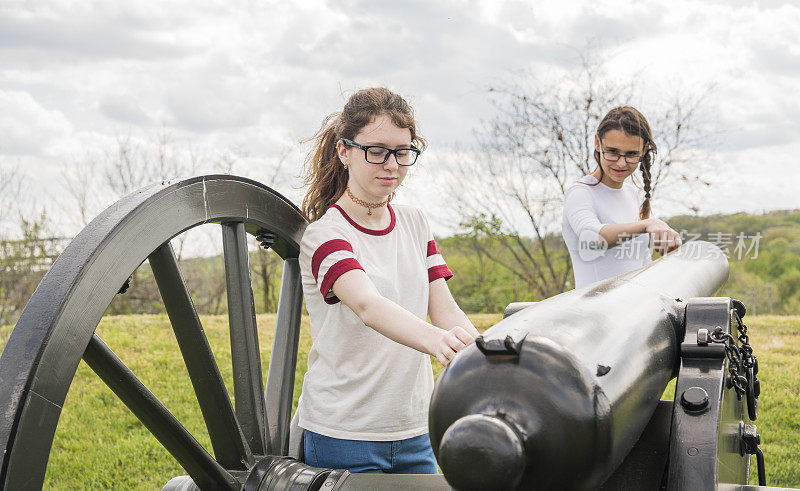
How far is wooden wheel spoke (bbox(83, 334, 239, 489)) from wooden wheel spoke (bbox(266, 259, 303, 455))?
1.30 feet

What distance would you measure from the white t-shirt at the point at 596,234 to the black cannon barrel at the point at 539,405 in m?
1.80

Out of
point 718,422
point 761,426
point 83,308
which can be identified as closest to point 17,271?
point 761,426

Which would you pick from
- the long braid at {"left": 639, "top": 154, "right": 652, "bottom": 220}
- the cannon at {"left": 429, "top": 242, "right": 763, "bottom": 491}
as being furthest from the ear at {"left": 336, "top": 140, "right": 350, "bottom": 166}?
the long braid at {"left": 639, "top": 154, "right": 652, "bottom": 220}

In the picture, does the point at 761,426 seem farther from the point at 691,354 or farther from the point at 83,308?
the point at 83,308

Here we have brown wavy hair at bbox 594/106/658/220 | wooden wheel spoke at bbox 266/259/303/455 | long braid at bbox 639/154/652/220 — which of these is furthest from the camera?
long braid at bbox 639/154/652/220

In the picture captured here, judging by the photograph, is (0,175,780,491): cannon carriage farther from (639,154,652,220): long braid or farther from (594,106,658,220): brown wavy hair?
(639,154,652,220): long braid

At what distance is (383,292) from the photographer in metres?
2.23

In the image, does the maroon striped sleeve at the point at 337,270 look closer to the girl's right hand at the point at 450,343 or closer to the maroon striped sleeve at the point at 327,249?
the maroon striped sleeve at the point at 327,249

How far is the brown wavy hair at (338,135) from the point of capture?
7.52ft

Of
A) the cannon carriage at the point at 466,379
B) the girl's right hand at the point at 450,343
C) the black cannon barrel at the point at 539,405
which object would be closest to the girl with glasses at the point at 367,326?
the cannon carriage at the point at 466,379

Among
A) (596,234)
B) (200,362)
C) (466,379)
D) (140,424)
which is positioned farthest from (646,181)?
(140,424)

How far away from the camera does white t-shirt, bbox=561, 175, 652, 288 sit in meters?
3.32

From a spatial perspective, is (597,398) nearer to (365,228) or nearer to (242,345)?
(365,228)

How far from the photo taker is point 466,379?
1.30 meters
